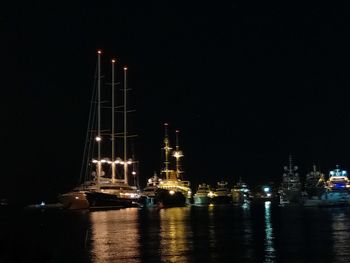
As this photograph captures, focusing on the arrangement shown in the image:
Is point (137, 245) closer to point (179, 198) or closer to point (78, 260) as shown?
point (78, 260)

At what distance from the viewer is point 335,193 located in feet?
523

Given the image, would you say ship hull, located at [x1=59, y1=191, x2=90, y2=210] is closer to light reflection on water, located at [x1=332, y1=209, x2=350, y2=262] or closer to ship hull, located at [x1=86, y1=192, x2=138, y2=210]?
ship hull, located at [x1=86, y1=192, x2=138, y2=210]

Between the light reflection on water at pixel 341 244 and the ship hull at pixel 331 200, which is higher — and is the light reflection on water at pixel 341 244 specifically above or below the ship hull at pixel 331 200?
below

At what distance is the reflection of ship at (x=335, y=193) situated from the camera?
505 feet

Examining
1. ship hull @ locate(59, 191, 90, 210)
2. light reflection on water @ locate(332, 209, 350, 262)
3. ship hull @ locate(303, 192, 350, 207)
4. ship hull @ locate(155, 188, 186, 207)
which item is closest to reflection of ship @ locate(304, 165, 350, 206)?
ship hull @ locate(303, 192, 350, 207)

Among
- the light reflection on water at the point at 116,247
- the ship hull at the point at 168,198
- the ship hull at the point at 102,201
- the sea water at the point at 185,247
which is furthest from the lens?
the ship hull at the point at 168,198

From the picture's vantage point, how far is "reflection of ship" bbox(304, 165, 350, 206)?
153875 mm

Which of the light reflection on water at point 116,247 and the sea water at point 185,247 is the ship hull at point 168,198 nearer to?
the light reflection on water at point 116,247

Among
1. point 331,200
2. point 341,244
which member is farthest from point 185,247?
point 331,200

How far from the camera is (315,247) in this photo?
40.7m

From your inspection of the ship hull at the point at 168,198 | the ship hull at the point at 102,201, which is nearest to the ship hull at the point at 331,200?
the ship hull at the point at 168,198

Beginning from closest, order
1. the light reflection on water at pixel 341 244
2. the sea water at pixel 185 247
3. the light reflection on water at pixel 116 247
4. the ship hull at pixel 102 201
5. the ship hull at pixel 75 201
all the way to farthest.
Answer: the light reflection on water at pixel 341 244
the sea water at pixel 185 247
the light reflection on water at pixel 116 247
the ship hull at pixel 102 201
the ship hull at pixel 75 201

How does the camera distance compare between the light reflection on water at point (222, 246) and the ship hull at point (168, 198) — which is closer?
the light reflection on water at point (222, 246)

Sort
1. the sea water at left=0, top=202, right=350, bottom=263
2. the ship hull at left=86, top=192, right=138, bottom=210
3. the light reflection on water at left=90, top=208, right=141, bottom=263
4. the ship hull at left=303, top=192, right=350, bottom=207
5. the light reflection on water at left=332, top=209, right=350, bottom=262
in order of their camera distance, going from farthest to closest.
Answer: the ship hull at left=303, top=192, right=350, bottom=207
the ship hull at left=86, top=192, right=138, bottom=210
the light reflection on water at left=90, top=208, right=141, bottom=263
the sea water at left=0, top=202, right=350, bottom=263
the light reflection on water at left=332, top=209, right=350, bottom=262
